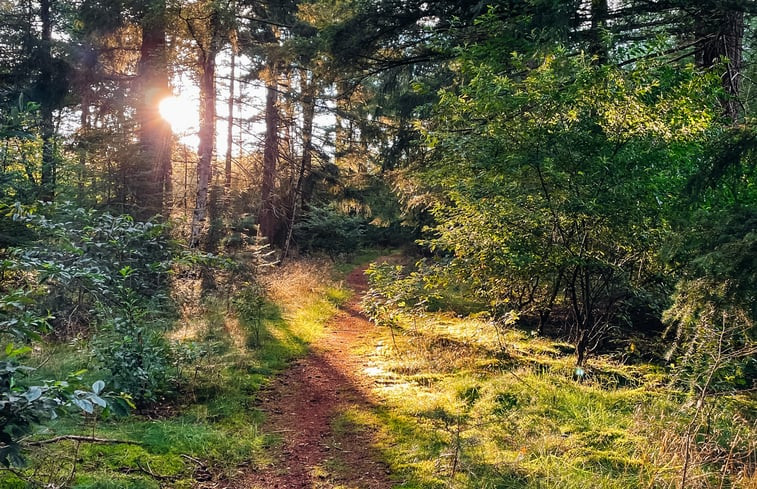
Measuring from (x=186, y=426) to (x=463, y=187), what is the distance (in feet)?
15.1

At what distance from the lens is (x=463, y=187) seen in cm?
659

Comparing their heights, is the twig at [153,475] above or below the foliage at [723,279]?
below

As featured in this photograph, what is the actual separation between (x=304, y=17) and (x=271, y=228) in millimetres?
8508

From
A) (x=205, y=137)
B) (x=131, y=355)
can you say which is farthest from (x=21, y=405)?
(x=205, y=137)

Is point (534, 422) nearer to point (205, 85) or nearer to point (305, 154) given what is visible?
point (205, 85)

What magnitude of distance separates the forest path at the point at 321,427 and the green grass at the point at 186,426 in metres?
0.23

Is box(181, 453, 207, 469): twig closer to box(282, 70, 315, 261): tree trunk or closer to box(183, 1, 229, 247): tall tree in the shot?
box(183, 1, 229, 247): tall tree

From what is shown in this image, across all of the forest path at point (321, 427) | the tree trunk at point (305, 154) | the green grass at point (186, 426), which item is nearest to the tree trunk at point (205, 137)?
the green grass at point (186, 426)

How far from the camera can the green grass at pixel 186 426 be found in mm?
3529

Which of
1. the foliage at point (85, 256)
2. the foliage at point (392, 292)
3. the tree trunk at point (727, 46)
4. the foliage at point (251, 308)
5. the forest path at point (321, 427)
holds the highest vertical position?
the tree trunk at point (727, 46)

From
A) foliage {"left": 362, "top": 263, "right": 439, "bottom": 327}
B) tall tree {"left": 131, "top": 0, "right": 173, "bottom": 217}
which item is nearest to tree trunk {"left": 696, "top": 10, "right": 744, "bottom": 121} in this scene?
foliage {"left": 362, "top": 263, "right": 439, "bottom": 327}

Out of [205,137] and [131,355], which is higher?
[205,137]

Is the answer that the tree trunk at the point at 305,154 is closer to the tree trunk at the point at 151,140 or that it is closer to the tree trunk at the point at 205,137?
the tree trunk at the point at 205,137

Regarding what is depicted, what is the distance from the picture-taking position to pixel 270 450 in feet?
15.3
